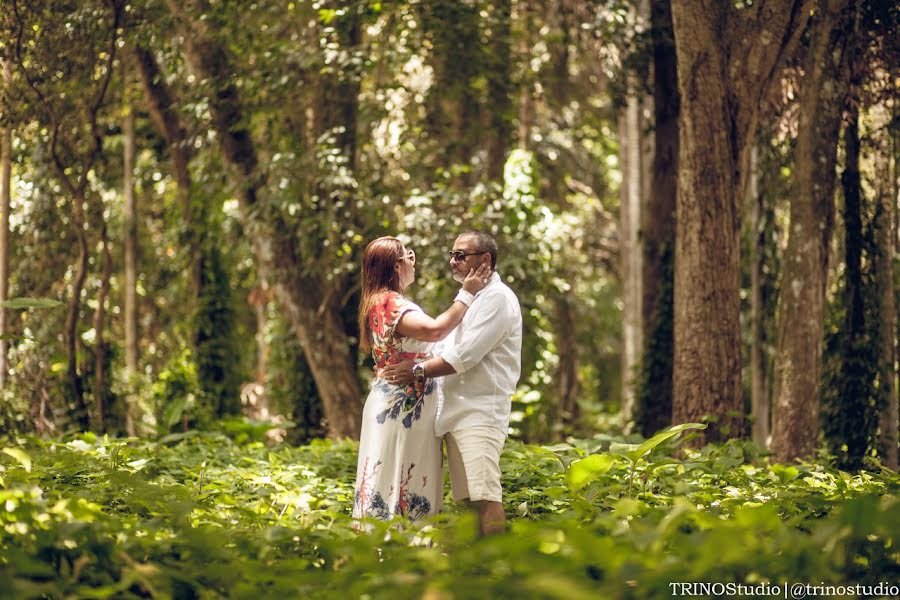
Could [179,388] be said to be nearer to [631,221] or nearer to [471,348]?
[631,221]

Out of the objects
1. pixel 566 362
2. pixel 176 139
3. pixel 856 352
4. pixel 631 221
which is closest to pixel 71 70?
pixel 176 139

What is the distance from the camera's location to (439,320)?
200 inches

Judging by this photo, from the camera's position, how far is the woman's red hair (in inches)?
208

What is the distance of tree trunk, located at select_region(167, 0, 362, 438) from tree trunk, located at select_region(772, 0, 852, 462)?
16.4 ft

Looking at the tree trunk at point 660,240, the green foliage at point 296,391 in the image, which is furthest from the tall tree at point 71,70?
the tree trunk at point 660,240

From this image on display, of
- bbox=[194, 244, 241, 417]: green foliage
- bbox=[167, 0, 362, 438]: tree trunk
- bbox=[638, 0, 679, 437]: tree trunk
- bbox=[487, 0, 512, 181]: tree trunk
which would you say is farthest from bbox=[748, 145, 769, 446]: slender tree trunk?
bbox=[194, 244, 241, 417]: green foliage

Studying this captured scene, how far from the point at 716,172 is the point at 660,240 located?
4159 millimetres

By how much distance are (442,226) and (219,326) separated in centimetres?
446

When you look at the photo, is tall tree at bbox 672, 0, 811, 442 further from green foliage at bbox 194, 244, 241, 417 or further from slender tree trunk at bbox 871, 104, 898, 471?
green foliage at bbox 194, 244, 241, 417

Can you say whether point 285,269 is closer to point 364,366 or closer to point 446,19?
point 364,366

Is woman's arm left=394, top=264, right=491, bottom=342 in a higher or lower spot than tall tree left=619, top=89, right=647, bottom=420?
lower

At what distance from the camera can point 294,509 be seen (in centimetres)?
505

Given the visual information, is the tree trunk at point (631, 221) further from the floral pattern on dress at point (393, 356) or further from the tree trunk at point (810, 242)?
the floral pattern on dress at point (393, 356)

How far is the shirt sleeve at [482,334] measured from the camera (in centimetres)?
500
